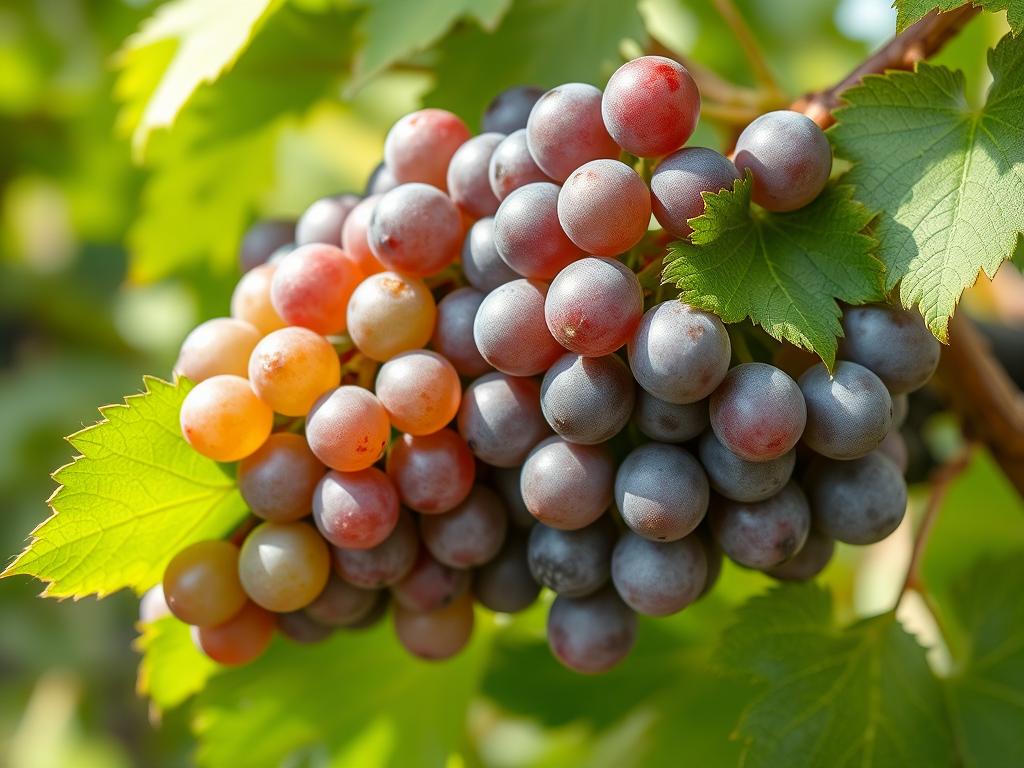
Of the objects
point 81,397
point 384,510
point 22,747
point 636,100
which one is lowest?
point 22,747

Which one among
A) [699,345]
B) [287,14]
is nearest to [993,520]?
[699,345]

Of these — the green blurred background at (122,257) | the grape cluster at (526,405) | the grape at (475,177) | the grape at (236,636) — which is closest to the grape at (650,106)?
the grape cluster at (526,405)

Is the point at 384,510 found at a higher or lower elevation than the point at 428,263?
lower

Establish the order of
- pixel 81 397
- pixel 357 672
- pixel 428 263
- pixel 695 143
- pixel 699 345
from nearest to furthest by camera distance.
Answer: pixel 699 345 → pixel 428 263 → pixel 695 143 → pixel 357 672 → pixel 81 397

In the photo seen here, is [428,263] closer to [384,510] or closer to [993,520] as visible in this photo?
[384,510]

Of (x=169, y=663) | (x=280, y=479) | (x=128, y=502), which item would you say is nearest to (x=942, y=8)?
(x=280, y=479)

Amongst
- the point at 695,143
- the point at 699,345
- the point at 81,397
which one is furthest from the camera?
the point at 81,397

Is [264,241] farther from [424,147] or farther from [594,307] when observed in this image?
[594,307]
